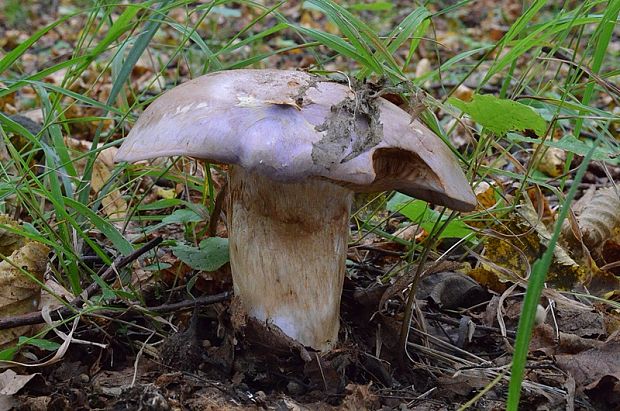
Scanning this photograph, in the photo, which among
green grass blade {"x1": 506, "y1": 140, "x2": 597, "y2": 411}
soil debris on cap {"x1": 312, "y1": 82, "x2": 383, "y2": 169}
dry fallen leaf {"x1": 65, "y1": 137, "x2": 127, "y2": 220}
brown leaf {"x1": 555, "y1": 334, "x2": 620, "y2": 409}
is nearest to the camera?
green grass blade {"x1": 506, "y1": 140, "x2": 597, "y2": 411}

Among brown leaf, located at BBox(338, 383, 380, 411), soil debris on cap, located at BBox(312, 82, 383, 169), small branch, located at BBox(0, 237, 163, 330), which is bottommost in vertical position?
brown leaf, located at BBox(338, 383, 380, 411)

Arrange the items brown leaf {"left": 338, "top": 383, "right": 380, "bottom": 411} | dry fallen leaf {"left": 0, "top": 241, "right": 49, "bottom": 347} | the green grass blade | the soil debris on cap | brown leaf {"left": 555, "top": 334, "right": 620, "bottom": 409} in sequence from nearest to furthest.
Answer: the green grass blade, the soil debris on cap, brown leaf {"left": 338, "top": 383, "right": 380, "bottom": 411}, brown leaf {"left": 555, "top": 334, "right": 620, "bottom": 409}, dry fallen leaf {"left": 0, "top": 241, "right": 49, "bottom": 347}

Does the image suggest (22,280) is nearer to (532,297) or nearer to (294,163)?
(294,163)

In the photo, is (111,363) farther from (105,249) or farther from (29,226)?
(105,249)

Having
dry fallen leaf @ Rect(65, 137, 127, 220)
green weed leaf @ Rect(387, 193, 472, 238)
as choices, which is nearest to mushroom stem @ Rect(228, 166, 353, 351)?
green weed leaf @ Rect(387, 193, 472, 238)

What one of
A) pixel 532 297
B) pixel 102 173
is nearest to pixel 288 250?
pixel 532 297

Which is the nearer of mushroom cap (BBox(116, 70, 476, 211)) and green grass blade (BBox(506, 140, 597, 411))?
green grass blade (BBox(506, 140, 597, 411))

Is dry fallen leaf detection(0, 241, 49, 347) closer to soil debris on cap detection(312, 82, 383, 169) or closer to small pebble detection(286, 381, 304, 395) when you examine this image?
small pebble detection(286, 381, 304, 395)

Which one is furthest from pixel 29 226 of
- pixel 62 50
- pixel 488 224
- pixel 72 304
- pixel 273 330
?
pixel 62 50
